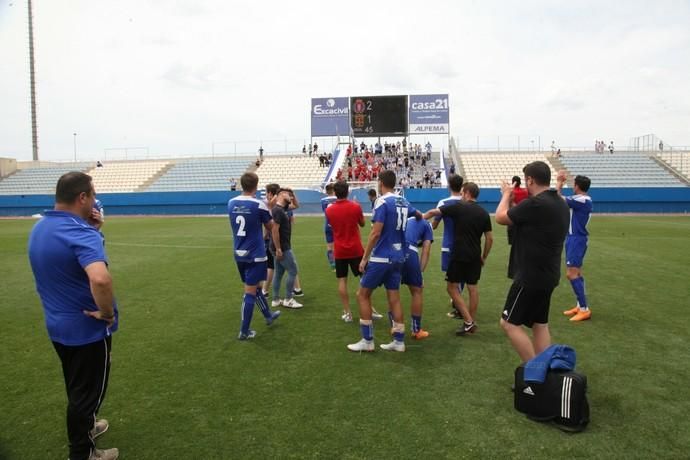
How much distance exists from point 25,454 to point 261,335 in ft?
10.5

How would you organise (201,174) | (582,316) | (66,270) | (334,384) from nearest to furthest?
(66,270) < (334,384) < (582,316) < (201,174)

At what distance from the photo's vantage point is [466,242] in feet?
21.1

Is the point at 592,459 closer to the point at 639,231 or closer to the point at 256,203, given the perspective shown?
the point at 256,203

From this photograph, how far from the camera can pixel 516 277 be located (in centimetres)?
454

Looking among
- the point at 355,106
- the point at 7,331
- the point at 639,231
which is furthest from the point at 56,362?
the point at 355,106

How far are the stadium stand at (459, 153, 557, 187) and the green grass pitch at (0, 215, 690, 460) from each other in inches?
1277

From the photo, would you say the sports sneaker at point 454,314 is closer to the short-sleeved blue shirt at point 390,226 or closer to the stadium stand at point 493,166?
the short-sleeved blue shirt at point 390,226

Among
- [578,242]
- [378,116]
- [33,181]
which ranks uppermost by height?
[378,116]

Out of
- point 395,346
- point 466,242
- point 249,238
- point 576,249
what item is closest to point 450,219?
point 466,242

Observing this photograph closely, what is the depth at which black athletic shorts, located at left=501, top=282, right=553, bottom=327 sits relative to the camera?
14.5 feet

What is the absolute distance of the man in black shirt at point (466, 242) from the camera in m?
6.40

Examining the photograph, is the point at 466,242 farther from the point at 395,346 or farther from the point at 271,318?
the point at 271,318

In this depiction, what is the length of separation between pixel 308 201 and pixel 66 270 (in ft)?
107

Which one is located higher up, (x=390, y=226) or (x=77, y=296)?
(x=390, y=226)
